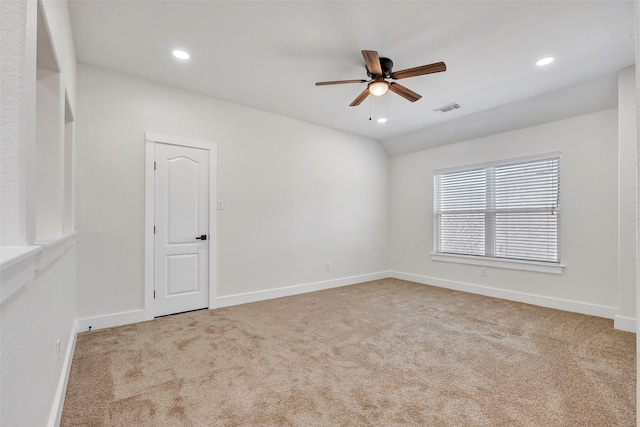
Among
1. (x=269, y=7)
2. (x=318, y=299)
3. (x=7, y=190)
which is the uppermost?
(x=269, y=7)

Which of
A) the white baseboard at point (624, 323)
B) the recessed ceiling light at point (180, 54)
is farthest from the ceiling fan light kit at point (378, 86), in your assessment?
the white baseboard at point (624, 323)

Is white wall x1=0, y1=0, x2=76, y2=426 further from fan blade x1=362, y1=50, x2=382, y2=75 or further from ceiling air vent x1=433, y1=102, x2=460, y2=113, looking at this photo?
ceiling air vent x1=433, y1=102, x2=460, y2=113

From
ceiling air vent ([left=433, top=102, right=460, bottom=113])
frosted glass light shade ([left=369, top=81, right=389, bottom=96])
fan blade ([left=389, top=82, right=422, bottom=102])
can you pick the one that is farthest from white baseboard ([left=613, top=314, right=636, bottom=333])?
frosted glass light shade ([left=369, top=81, right=389, bottom=96])

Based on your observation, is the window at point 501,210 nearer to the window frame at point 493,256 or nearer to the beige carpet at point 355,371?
the window frame at point 493,256

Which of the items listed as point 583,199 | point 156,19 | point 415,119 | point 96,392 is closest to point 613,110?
point 583,199

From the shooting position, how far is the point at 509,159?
14.6 ft

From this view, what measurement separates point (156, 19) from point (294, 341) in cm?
307

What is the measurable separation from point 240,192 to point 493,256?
401 cm

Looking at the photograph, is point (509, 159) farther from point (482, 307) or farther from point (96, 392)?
point (96, 392)

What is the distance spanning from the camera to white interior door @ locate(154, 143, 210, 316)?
3549mm

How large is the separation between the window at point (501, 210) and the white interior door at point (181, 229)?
398 centimetres

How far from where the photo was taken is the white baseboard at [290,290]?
13.2ft

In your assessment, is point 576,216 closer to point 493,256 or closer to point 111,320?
point 493,256

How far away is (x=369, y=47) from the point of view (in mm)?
2801
